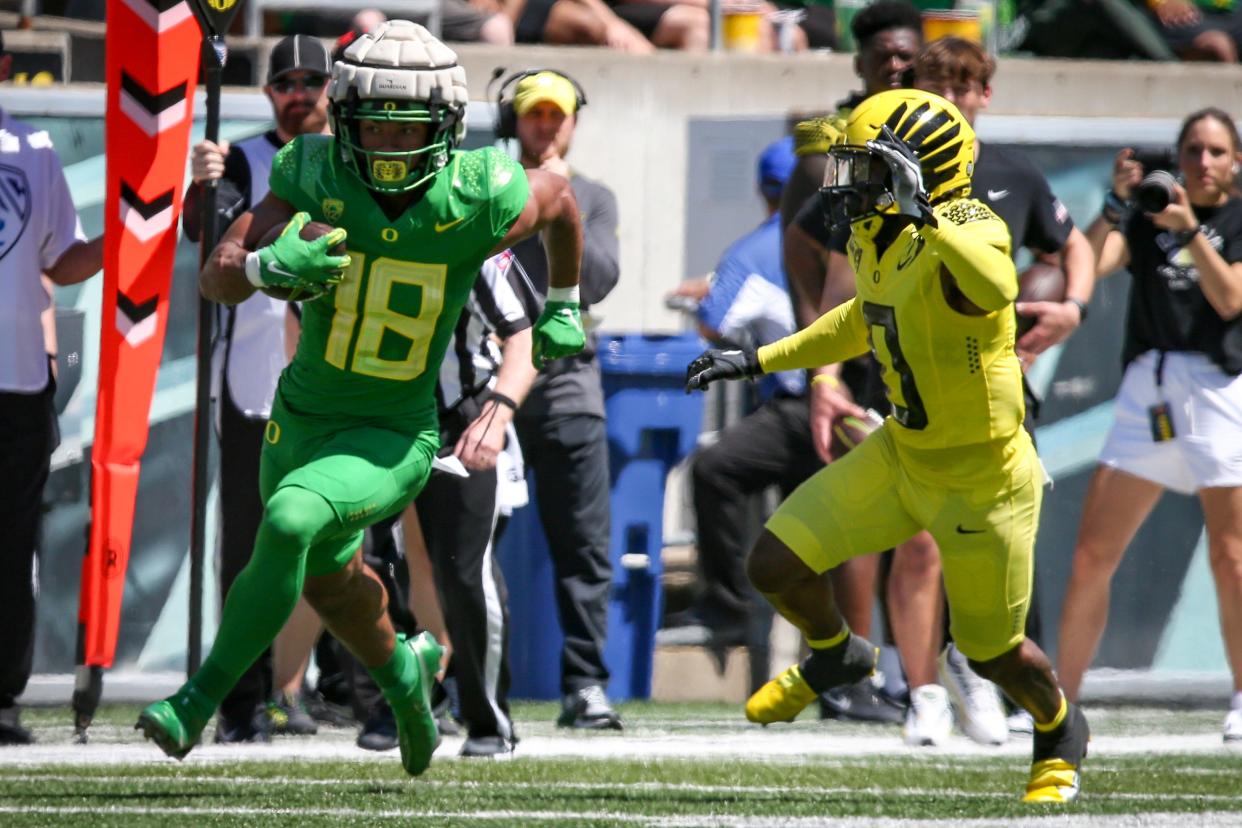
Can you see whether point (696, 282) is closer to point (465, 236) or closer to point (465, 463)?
point (465, 463)

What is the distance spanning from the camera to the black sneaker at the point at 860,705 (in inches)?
304

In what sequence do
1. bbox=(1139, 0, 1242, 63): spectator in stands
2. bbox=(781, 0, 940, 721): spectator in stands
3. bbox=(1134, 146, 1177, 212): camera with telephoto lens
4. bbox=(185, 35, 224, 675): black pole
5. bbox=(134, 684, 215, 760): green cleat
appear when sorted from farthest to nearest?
bbox=(1139, 0, 1242, 63): spectator in stands
bbox=(1134, 146, 1177, 212): camera with telephoto lens
bbox=(781, 0, 940, 721): spectator in stands
bbox=(185, 35, 224, 675): black pole
bbox=(134, 684, 215, 760): green cleat

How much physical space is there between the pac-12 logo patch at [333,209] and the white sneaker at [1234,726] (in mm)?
3498

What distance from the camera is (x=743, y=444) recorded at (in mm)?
8102

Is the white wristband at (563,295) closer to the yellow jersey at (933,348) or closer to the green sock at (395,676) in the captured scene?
the yellow jersey at (933,348)

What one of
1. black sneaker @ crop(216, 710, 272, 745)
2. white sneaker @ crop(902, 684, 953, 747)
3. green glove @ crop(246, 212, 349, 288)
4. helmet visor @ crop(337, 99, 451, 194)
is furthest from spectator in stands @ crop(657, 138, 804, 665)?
green glove @ crop(246, 212, 349, 288)

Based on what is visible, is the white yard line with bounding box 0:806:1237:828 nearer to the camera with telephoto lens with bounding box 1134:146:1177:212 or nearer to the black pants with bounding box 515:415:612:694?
the black pants with bounding box 515:415:612:694

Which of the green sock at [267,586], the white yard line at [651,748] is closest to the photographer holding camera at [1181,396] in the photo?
the white yard line at [651,748]

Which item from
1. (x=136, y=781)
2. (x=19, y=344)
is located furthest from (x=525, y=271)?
(x=136, y=781)

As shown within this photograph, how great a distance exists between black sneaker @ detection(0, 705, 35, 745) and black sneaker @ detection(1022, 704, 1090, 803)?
3.12 m

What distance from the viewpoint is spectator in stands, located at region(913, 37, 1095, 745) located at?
6891mm

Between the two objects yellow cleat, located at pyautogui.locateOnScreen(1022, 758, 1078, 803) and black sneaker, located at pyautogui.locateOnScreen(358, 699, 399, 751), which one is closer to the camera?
yellow cleat, located at pyautogui.locateOnScreen(1022, 758, 1078, 803)

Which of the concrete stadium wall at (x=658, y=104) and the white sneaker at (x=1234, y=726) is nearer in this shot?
the white sneaker at (x=1234, y=726)

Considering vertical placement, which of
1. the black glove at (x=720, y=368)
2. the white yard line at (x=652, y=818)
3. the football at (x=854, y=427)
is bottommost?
the white yard line at (x=652, y=818)
